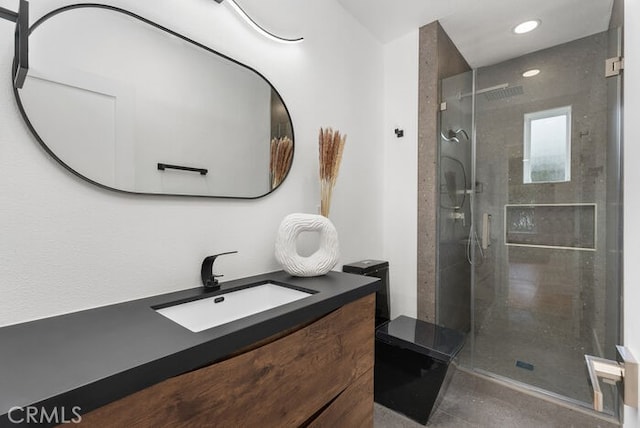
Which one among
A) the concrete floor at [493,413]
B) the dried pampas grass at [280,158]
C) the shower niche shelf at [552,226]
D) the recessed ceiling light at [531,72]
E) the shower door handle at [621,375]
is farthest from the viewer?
the recessed ceiling light at [531,72]

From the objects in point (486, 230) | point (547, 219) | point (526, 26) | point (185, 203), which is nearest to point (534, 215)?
point (547, 219)

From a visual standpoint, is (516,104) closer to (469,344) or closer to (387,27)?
(387,27)

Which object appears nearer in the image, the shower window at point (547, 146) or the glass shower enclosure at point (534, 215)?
the glass shower enclosure at point (534, 215)

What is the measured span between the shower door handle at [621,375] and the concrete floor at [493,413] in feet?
3.68

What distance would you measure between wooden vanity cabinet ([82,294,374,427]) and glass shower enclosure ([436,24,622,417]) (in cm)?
128

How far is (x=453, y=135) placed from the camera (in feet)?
7.88

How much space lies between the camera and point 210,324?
3.68 feet

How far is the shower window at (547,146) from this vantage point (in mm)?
2211

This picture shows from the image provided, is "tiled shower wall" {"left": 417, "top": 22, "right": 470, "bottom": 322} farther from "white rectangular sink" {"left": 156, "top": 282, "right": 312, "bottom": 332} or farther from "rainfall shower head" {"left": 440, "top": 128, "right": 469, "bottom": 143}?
"white rectangular sink" {"left": 156, "top": 282, "right": 312, "bottom": 332}

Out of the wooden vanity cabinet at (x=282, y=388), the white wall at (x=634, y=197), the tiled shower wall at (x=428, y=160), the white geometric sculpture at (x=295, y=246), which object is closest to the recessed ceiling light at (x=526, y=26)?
the tiled shower wall at (x=428, y=160)

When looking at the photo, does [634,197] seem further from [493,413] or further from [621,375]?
[493,413]

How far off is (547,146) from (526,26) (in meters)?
0.94

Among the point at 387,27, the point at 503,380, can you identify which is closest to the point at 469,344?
the point at 503,380

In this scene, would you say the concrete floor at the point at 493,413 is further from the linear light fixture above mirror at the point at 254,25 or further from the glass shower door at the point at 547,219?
the linear light fixture above mirror at the point at 254,25
